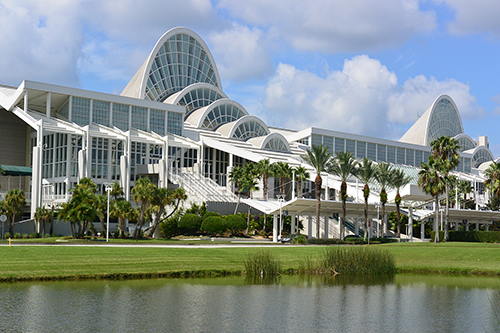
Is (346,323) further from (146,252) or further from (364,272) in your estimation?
(146,252)

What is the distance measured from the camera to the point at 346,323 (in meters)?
16.5

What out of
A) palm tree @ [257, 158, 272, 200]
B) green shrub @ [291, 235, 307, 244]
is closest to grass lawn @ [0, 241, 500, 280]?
green shrub @ [291, 235, 307, 244]

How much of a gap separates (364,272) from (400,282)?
2572 mm

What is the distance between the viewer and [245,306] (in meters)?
18.7

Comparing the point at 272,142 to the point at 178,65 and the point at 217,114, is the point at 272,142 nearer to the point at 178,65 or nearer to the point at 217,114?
the point at 217,114

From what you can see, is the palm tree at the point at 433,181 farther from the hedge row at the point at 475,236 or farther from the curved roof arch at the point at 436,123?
the curved roof arch at the point at 436,123

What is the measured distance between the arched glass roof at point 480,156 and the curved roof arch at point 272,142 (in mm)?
58537

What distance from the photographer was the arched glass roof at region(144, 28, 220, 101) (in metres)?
90.3

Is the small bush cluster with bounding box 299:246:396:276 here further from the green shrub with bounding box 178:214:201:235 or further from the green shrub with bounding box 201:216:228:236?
the green shrub with bounding box 178:214:201:235

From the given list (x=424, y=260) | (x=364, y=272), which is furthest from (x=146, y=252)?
(x=424, y=260)

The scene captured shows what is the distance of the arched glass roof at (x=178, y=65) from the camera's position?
3556 inches

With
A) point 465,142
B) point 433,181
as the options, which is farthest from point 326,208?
point 465,142

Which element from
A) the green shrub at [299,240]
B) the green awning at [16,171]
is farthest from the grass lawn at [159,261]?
the green awning at [16,171]

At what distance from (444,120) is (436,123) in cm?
362
